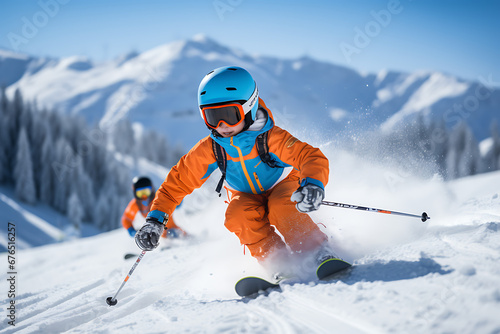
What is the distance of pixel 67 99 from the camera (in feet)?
511

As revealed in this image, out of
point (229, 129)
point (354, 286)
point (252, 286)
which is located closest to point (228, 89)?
point (229, 129)

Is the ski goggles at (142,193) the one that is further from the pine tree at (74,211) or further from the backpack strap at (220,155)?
the pine tree at (74,211)

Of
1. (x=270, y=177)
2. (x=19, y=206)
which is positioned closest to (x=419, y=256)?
(x=270, y=177)

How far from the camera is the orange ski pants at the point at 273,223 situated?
2740mm

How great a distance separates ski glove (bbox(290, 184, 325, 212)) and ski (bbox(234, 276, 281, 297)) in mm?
611

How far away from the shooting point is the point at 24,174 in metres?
28.9

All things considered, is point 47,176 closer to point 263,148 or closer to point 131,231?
point 131,231

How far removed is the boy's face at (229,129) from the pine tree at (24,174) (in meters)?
32.3

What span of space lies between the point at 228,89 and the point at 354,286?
1.84 m

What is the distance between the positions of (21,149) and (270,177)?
108 feet

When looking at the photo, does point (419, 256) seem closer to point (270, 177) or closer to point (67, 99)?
point (270, 177)

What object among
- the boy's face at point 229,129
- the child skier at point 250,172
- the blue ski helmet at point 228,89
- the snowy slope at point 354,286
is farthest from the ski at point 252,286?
the blue ski helmet at point 228,89

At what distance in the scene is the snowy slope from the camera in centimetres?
159

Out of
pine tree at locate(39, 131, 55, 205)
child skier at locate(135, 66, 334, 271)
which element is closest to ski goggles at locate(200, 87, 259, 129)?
child skier at locate(135, 66, 334, 271)
